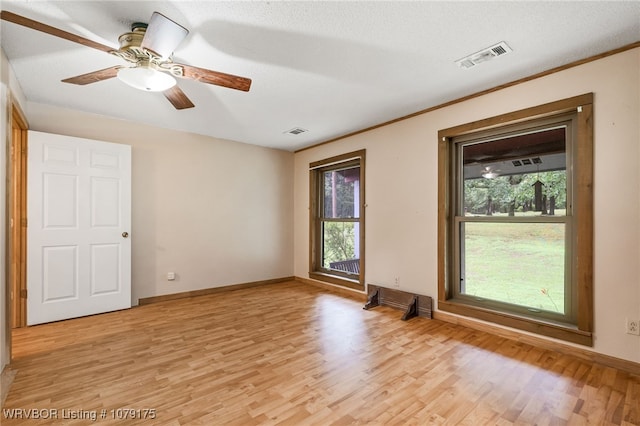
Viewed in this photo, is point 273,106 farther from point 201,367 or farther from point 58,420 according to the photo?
point 58,420

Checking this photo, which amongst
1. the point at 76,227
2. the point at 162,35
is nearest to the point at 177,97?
the point at 162,35

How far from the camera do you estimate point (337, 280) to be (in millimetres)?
4676

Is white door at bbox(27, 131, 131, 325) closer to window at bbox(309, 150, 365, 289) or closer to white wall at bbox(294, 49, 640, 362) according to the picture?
window at bbox(309, 150, 365, 289)

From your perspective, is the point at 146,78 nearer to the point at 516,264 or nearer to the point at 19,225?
the point at 19,225

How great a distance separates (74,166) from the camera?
3383 millimetres

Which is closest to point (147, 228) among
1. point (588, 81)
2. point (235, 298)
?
point (235, 298)

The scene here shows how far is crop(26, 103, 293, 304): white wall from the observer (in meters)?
3.92

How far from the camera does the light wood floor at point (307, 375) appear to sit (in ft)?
5.70

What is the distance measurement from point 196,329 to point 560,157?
388cm

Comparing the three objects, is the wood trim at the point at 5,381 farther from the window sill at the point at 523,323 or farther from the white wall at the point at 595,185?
the window sill at the point at 523,323

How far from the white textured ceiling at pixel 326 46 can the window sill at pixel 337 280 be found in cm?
249

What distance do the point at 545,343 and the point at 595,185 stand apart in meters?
1.40

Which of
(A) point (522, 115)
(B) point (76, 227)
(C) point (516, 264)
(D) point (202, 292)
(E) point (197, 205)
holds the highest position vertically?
(A) point (522, 115)

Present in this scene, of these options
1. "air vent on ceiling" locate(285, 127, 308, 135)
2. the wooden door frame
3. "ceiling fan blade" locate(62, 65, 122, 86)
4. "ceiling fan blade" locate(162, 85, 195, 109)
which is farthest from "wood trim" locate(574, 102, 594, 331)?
the wooden door frame
